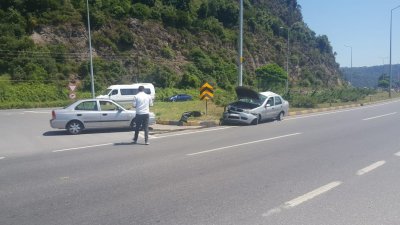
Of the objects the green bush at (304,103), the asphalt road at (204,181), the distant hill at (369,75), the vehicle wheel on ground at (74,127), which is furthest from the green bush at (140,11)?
the distant hill at (369,75)

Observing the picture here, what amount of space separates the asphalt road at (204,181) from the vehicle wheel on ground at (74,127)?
214cm

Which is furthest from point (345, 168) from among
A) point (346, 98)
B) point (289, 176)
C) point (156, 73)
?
point (156, 73)

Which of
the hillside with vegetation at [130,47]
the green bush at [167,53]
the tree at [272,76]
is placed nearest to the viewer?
the hillside with vegetation at [130,47]

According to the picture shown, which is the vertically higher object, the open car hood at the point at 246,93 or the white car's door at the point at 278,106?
the open car hood at the point at 246,93

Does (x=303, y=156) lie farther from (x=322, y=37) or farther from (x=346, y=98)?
(x=322, y=37)

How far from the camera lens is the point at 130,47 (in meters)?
60.2

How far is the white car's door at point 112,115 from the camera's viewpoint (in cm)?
1550

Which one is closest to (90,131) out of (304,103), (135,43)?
(304,103)

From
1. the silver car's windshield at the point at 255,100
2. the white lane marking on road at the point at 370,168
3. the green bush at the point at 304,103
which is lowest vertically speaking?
the white lane marking on road at the point at 370,168

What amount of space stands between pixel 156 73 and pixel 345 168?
4763 cm

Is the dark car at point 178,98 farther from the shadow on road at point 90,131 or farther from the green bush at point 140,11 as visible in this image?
→ the shadow on road at point 90,131

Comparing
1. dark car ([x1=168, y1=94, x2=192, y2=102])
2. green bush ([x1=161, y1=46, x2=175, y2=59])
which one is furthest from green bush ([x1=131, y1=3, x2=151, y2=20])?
dark car ([x1=168, y1=94, x2=192, y2=102])

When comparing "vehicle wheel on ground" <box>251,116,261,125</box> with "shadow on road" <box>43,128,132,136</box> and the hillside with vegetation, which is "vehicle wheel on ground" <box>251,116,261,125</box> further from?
the hillside with vegetation

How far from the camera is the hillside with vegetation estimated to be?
47.7 metres
